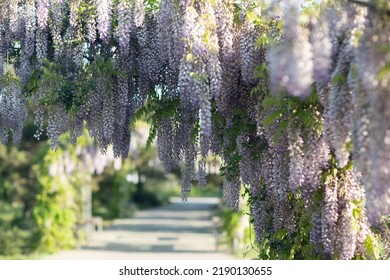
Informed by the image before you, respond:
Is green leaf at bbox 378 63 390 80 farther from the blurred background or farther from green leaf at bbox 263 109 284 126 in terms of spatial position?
the blurred background

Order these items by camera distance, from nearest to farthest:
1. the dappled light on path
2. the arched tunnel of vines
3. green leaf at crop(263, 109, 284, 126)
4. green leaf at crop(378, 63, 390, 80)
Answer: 1. green leaf at crop(378, 63, 390, 80)
2. the arched tunnel of vines
3. green leaf at crop(263, 109, 284, 126)
4. the dappled light on path

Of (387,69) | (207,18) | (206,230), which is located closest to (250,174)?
(207,18)

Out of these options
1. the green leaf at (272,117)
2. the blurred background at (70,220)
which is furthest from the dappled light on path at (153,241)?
the green leaf at (272,117)

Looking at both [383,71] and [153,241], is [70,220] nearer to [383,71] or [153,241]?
[153,241]

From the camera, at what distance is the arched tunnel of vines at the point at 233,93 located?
4562mm

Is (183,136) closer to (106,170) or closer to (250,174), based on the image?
(250,174)

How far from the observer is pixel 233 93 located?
612cm

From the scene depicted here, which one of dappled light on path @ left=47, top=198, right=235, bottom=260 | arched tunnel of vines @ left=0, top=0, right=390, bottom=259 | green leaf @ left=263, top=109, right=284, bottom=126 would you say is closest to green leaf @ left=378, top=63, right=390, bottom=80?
arched tunnel of vines @ left=0, top=0, right=390, bottom=259

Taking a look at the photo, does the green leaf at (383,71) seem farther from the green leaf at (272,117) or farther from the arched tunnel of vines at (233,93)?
the green leaf at (272,117)

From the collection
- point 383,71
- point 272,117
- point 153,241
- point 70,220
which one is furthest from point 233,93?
point 153,241

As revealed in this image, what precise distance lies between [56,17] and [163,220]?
19406mm

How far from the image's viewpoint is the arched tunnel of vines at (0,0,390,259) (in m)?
4.56

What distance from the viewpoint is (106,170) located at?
24.0 m

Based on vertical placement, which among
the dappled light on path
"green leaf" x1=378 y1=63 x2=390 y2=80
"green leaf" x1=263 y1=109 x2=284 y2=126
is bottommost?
the dappled light on path
